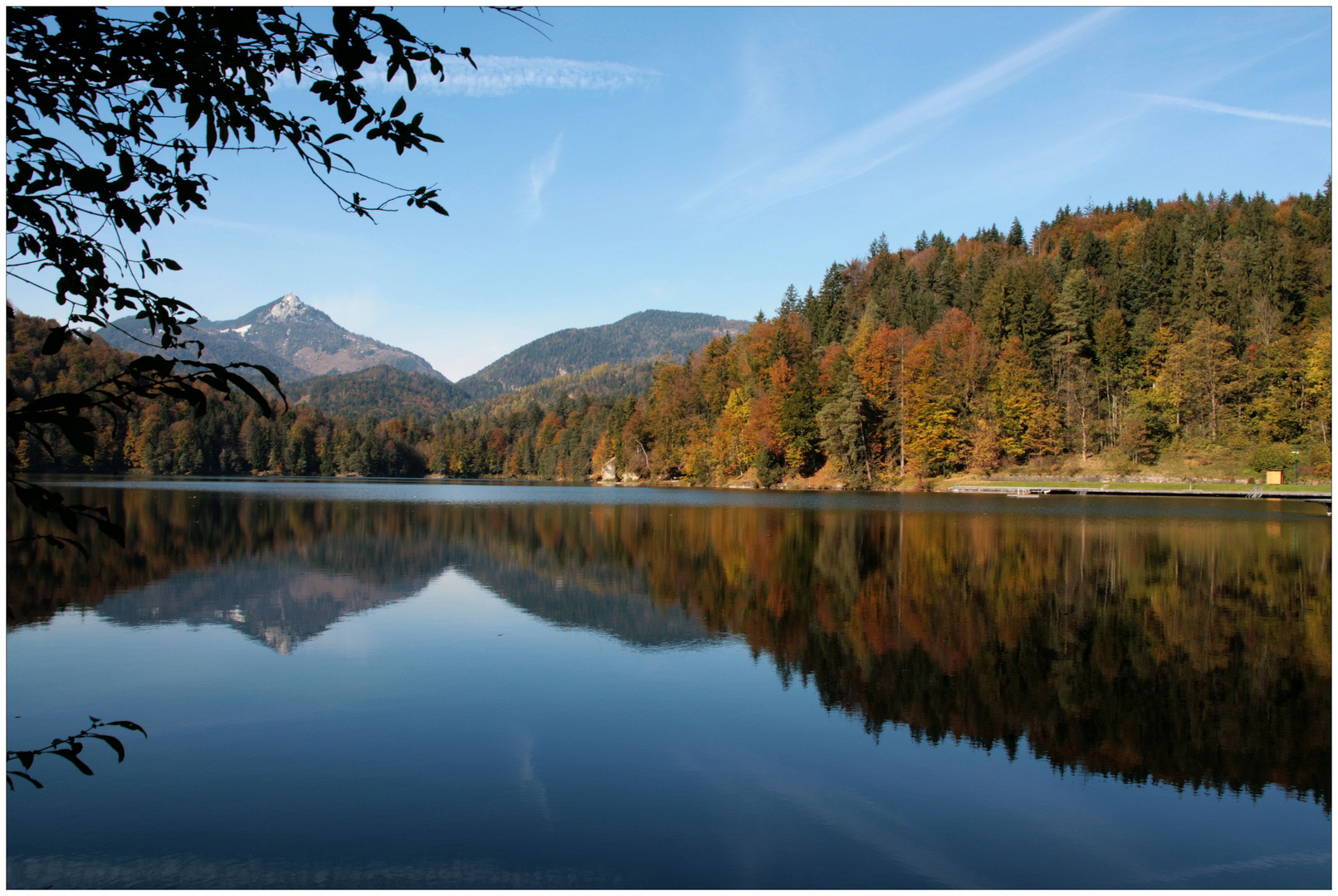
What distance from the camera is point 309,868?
5.22 meters

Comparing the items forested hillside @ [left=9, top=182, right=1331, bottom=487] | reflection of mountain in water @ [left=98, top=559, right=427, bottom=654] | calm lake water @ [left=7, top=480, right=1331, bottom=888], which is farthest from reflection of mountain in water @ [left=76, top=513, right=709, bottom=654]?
forested hillside @ [left=9, top=182, right=1331, bottom=487]

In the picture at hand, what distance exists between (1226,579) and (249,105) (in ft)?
65.2

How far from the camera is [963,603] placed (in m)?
14.1

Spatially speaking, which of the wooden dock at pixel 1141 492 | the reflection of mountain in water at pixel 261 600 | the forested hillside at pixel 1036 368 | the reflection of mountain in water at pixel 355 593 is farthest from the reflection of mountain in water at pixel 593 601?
the forested hillside at pixel 1036 368

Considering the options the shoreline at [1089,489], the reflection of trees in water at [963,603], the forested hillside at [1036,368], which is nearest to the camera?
the reflection of trees in water at [963,603]

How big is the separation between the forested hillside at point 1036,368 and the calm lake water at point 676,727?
179 ft

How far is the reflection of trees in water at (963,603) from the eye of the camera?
26.0 feet

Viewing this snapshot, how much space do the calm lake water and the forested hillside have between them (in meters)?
54.5

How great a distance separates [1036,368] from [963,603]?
71200 millimetres

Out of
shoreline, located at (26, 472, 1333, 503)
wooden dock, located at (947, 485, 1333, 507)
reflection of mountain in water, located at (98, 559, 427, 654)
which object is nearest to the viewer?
reflection of mountain in water, located at (98, 559, 427, 654)

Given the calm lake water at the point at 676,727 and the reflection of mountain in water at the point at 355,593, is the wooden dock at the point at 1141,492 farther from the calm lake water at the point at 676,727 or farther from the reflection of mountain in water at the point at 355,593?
the reflection of mountain in water at the point at 355,593

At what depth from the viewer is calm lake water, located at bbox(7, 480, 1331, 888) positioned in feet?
17.8

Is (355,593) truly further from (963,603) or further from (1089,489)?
(1089,489)

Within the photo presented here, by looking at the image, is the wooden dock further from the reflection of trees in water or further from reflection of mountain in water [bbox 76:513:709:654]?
reflection of mountain in water [bbox 76:513:709:654]
